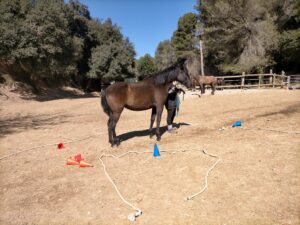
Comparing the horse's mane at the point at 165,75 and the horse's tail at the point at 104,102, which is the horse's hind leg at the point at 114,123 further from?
the horse's mane at the point at 165,75

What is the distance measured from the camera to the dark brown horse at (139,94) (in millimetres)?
5734

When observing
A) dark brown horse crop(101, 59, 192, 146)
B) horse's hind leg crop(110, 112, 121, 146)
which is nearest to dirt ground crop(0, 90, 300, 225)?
horse's hind leg crop(110, 112, 121, 146)

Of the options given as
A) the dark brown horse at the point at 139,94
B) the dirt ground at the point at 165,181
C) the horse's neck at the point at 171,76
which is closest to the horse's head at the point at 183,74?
the dark brown horse at the point at 139,94

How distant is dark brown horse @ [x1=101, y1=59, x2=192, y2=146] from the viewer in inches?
226

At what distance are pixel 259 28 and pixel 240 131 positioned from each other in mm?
23052

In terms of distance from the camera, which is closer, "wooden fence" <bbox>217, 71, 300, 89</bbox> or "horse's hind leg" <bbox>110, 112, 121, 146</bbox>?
"horse's hind leg" <bbox>110, 112, 121, 146</bbox>

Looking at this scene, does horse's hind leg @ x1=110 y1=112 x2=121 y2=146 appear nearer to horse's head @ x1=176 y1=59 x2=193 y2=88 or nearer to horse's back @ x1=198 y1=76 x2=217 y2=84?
horse's head @ x1=176 y1=59 x2=193 y2=88

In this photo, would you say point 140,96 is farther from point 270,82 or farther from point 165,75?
point 270,82

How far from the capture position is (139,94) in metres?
5.96

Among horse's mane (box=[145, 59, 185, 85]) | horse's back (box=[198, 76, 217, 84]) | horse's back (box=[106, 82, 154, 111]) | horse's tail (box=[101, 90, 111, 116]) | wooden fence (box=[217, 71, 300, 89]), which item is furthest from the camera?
wooden fence (box=[217, 71, 300, 89])

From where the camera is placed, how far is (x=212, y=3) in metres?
31.0

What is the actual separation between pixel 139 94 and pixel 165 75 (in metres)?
0.94

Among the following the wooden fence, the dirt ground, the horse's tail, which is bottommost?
the dirt ground

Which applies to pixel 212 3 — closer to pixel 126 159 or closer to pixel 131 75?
pixel 131 75
